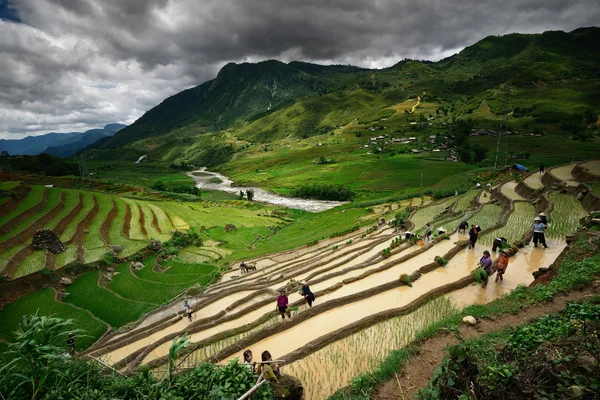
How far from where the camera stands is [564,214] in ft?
86.4

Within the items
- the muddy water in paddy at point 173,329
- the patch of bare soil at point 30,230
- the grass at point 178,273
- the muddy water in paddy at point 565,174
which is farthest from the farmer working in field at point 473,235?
the patch of bare soil at point 30,230

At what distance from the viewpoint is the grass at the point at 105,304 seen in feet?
87.1

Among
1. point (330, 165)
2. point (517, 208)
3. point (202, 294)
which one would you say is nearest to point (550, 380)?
point (202, 294)

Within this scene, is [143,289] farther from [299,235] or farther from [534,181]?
[534,181]

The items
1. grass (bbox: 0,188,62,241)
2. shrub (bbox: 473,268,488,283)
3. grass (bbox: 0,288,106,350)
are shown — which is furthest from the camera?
grass (bbox: 0,188,62,241)

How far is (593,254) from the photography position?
14.8m

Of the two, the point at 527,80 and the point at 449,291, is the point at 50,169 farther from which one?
the point at 527,80

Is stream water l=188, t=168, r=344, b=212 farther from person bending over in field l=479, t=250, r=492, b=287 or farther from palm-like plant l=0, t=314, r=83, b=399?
palm-like plant l=0, t=314, r=83, b=399

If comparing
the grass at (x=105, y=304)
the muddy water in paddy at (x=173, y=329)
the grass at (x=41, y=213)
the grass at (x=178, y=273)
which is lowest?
the grass at (x=178, y=273)

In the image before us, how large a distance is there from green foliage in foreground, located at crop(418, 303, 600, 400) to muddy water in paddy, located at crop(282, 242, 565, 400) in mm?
4477

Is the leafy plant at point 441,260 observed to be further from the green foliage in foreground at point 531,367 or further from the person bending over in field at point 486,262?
the green foliage in foreground at point 531,367

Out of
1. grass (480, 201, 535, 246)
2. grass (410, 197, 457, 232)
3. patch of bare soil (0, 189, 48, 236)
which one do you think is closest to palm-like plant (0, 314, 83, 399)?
grass (480, 201, 535, 246)

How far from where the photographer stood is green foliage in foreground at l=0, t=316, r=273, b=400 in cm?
648

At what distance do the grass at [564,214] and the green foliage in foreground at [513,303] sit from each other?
30.3 feet
